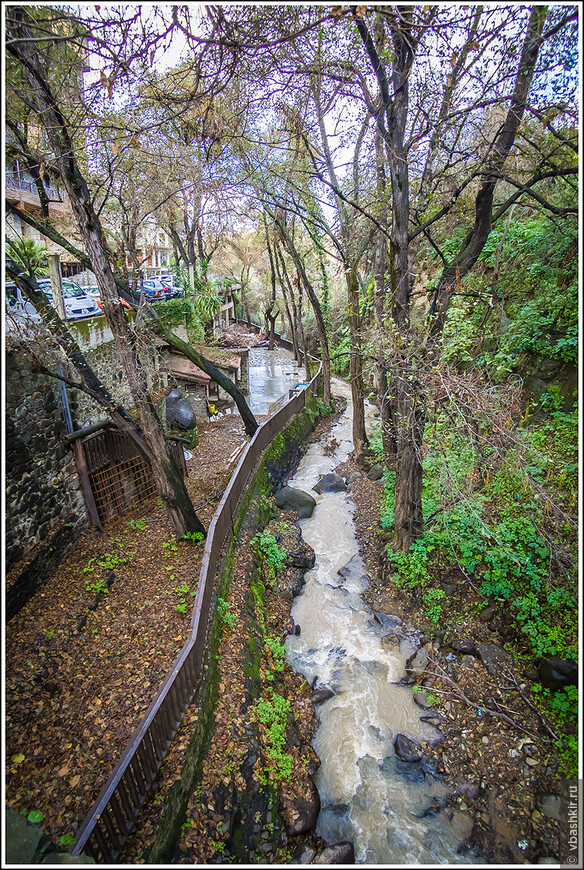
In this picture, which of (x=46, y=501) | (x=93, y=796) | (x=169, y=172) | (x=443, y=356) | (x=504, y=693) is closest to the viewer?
(x=93, y=796)

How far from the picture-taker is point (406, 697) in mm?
6000

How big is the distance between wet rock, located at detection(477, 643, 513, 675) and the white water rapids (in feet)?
3.75

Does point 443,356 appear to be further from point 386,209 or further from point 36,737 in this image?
point 36,737

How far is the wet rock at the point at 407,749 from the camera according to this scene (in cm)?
523

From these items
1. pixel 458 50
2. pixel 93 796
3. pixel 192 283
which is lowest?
pixel 93 796

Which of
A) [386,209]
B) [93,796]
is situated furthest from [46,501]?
[386,209]

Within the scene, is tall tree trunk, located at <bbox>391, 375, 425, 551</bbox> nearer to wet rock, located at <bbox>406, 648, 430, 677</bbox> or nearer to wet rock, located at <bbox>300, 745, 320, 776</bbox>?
wet rock, located at <bbox>406, 648, 430, 677</bbox>

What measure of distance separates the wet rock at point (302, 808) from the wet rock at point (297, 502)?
20.2 ft

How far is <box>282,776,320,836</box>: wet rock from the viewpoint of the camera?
4543 millimetres

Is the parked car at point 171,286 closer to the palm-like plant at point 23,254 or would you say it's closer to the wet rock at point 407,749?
the palm-like plant at point 23,254

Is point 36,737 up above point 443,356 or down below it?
below

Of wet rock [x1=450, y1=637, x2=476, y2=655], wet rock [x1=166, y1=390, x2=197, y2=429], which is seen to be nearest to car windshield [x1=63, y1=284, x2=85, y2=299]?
wet rock [x1=166, y1=390, x2=197, y2=429]

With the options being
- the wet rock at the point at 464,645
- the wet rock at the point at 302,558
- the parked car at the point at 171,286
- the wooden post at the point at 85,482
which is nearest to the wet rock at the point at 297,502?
the wet rock at the point at 302,558

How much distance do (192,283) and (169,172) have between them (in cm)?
551
